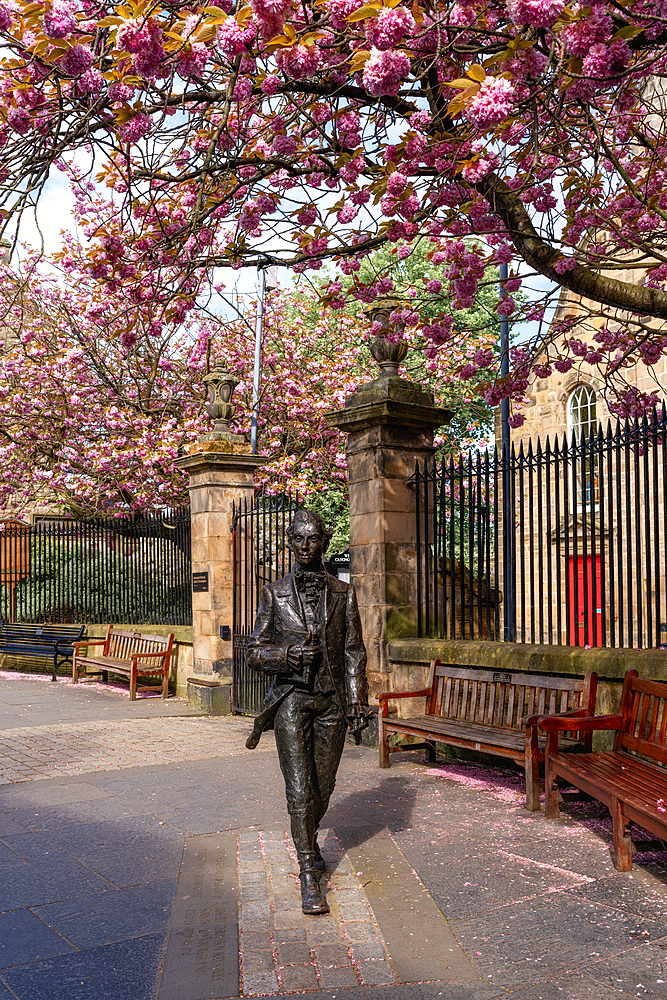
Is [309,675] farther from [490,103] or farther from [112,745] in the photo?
[112,745]

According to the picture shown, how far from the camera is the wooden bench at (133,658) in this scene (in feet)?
40.6

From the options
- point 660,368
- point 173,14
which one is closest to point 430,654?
point 173,14

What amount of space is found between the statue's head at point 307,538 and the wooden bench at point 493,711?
2264mm

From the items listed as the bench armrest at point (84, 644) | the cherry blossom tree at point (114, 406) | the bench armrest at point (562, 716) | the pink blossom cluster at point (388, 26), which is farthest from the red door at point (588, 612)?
the bench armrest at point (84, 644)

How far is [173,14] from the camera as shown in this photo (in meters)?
4.66

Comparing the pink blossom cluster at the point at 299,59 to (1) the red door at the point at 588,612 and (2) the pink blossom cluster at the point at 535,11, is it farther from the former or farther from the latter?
(1) the red door at the point at 588,612

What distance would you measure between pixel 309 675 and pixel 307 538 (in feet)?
2.47

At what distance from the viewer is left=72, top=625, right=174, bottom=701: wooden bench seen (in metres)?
12.4

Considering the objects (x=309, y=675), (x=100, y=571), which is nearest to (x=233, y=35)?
(x=309, y=675)

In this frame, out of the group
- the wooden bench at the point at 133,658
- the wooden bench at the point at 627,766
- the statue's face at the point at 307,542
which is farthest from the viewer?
the wooden bench at the point at 133,658

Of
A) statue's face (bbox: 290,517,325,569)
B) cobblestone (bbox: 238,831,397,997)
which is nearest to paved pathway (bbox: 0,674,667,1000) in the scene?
cobblestone (bbox: 238,831,397,997)

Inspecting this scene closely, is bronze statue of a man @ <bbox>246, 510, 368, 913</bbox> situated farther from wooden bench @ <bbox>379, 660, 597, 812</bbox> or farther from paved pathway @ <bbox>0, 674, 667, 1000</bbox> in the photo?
wooden bench @ <bbox>379, 660, 597, 812</bbox>

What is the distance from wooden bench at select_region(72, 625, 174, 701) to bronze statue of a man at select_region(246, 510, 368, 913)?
7.96 m

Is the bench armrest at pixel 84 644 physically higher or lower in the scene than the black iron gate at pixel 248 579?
lower
